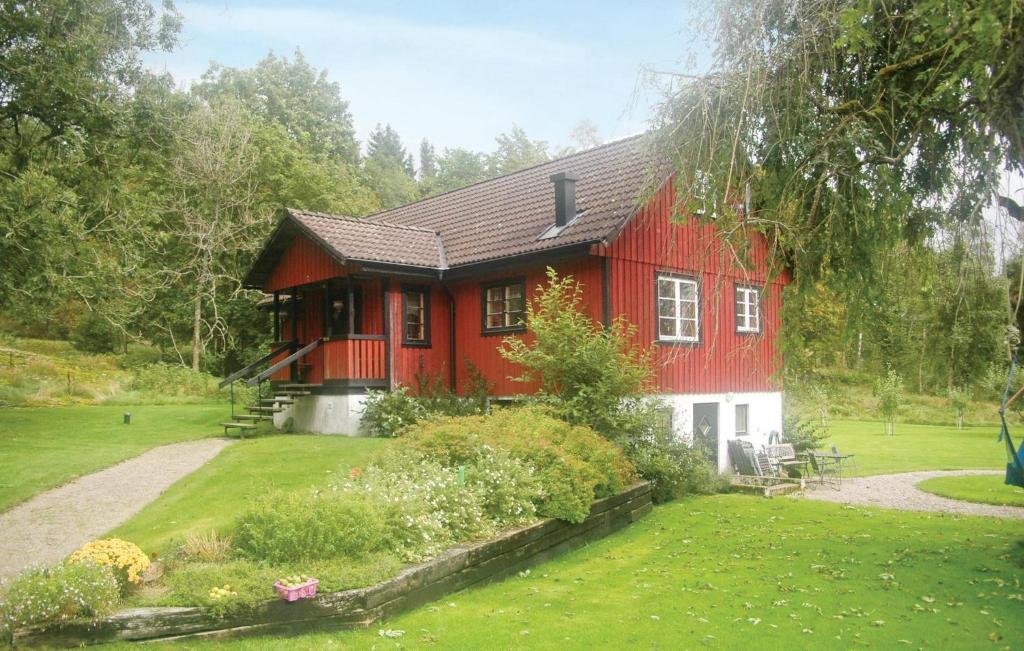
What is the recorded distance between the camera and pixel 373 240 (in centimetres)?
1778

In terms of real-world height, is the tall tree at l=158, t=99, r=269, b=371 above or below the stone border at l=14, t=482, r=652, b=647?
above

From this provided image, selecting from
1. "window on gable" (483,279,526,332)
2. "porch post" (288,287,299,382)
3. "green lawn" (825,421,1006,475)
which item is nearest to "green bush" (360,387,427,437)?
"window on gable" (483,279,526,332)

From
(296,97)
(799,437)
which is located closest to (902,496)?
(799,437)

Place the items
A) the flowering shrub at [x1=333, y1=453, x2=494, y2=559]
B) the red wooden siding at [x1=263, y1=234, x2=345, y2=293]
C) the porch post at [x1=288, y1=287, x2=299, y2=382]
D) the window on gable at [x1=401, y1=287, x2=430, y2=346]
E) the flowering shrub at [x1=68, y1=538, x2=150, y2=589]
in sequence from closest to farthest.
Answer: the flowering shrub at [x1=68, y1=538, x2=150, y2=589] → the flowering shrub at [x1=333, y1=453, x2=494, y2=559] → the red wooden siding at [x1=263, y1=234, x2=345, y2=293] → the window on gable at [x1=401, y1=287, x2=430, y2=346] → the porch post at [x1=288, y1=287, x2=299, y2=382]

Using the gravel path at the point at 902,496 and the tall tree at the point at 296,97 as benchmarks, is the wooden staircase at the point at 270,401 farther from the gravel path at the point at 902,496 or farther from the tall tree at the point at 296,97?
the tall tree at the point at 296,97

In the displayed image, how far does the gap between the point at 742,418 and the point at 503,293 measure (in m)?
6.77

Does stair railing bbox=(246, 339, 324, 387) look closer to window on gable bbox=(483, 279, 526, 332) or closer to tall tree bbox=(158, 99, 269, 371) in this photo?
window on gable bbox=(483, 279, 526, 332)

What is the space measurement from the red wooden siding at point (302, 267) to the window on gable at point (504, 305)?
3.35 m

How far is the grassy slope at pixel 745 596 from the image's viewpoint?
240 inches

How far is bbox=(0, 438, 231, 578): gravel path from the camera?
8.70m

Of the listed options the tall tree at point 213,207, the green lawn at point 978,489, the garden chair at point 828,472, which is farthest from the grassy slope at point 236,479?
the tall tree at point 213,207

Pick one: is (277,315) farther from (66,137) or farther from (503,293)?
(503,293)

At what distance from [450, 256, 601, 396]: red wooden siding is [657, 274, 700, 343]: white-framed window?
1937 mm

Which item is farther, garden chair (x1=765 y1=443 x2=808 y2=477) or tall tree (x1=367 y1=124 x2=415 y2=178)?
tall tree (x1=367 y1=124 x2=415 y2=178)
